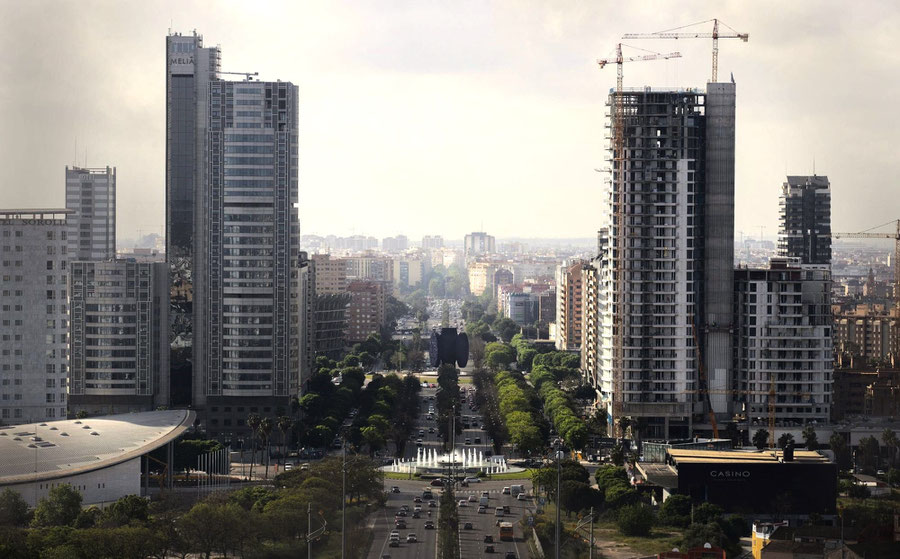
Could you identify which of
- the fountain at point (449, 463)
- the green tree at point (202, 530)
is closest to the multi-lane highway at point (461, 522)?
the fountain at point (449, 463)

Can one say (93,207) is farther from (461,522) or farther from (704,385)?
(461,522)

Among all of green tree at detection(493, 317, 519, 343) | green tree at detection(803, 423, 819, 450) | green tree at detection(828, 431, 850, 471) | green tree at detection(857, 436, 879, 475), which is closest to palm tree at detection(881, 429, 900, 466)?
green tree at detection(857, 436, 879, 475)

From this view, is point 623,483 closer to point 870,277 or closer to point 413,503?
point 413,503

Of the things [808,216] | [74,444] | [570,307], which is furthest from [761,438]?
[808,216]

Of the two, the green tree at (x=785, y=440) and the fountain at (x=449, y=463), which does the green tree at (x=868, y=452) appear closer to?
the green tree at (x=785, y=440)

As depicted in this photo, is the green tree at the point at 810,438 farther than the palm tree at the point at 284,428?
No

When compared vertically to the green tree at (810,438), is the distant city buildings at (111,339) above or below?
above

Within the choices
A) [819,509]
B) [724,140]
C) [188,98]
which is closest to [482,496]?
[819,509]

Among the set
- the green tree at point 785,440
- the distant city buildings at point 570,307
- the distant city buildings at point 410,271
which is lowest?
the green tree at point 785,440
